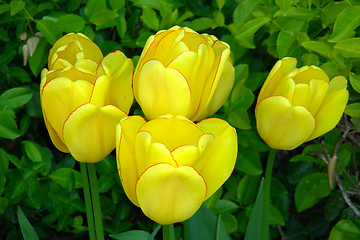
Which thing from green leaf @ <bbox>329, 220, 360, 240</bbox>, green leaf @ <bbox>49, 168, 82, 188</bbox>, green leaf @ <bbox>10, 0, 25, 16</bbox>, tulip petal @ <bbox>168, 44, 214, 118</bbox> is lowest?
green leaf @ <bbox>329, 220, 360, 240</bbox>

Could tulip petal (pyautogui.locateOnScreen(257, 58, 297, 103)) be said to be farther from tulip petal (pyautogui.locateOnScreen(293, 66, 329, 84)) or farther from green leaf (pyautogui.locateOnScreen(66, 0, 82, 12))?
green leaf (pyautogui.locateOnScreen(66, 0, 82, 12))

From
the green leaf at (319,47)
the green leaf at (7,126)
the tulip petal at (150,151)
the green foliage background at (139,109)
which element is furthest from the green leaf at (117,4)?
Answer: the tulip petal at (150,151)

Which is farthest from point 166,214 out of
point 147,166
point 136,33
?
→ point 136,33

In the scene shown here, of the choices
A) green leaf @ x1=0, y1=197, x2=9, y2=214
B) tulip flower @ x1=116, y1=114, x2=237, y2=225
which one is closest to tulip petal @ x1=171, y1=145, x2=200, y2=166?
tulip flower @ x1=116, y1=114, x2=237, y2=225

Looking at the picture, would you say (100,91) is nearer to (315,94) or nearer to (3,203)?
(315,94)

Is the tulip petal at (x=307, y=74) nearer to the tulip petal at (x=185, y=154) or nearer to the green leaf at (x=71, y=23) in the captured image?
the tulip petal at (x=185, y=154)

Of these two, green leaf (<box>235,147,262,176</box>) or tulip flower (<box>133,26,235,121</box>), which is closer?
tulip flower (<box>133,26,235,121</box>)
